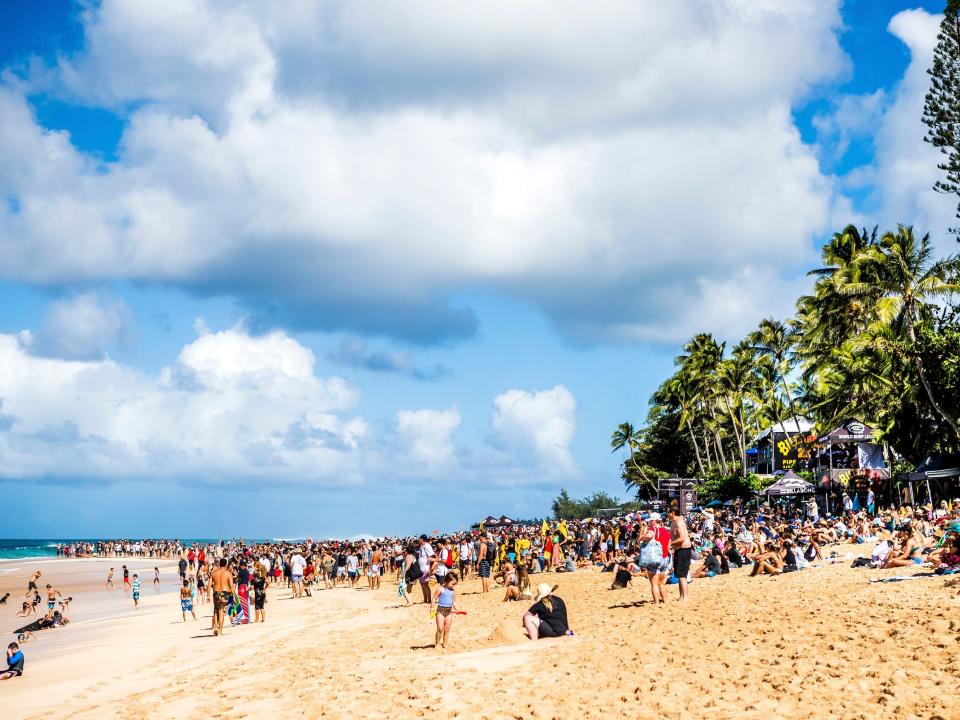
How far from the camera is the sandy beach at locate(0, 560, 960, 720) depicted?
8.56 m

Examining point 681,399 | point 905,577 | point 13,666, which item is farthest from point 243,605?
point 681,399

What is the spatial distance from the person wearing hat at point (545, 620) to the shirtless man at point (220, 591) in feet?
29.5

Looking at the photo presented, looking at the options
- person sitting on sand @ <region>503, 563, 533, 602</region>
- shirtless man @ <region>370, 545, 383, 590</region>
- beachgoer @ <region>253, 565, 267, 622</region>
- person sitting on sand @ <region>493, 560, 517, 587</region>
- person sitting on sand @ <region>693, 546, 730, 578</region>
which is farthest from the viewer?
shirtless man @ <region>370, 545, 383, 590</region>

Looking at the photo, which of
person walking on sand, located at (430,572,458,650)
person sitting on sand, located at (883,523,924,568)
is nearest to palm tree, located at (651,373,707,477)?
person sitting on sand, located at (883,523,924,568)

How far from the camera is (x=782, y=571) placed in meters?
18.9

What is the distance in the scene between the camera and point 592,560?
101 feet

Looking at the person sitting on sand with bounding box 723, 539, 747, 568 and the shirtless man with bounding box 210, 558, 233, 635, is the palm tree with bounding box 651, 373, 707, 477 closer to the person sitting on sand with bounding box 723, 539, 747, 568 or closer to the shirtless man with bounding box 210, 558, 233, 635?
the person sitting on sand with bounding box 723, 539, 747, 568

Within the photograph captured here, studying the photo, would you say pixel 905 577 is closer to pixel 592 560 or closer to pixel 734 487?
pixel 592 560

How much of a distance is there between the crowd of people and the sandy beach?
0.55 m

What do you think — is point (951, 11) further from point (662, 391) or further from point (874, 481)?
point (662, 391)

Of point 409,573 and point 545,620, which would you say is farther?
point 409,573

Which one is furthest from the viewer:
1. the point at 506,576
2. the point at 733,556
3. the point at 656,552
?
the point at 506,576

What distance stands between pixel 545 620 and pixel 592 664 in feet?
7.63

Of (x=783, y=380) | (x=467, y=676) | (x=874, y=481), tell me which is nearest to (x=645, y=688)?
(x=467, y=676)
